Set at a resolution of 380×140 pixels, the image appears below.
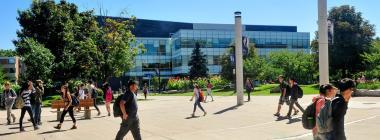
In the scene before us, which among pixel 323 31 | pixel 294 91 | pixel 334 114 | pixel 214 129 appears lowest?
pixel 214 129

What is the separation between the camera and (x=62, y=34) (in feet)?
130

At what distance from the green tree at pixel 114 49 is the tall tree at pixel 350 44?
21.9 metres

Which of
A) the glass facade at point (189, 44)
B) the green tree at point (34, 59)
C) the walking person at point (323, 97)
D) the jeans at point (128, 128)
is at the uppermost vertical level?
the glass facade at point (189, 44)

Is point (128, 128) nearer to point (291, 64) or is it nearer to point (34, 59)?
point (34, 59)

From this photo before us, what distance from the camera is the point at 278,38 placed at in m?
95.1

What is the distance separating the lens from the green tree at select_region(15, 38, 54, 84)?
109 ft

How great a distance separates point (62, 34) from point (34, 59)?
648cm

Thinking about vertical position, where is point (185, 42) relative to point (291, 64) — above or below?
above

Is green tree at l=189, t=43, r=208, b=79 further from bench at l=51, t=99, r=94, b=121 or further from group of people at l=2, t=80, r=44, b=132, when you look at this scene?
group of people at l=2, t=80, r=44, b=132

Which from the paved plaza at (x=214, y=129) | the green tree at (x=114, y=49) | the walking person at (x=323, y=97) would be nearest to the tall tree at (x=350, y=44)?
the green tree at (x=114, y=49)

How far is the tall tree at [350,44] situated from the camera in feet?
154

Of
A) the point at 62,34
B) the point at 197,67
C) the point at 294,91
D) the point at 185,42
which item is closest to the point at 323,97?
the point at 294,91

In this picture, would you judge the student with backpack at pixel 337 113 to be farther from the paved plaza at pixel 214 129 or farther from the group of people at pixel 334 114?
the paved plaza at pixel 214 129

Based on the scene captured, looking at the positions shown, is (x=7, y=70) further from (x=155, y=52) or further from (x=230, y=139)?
(x=230, y=139)
